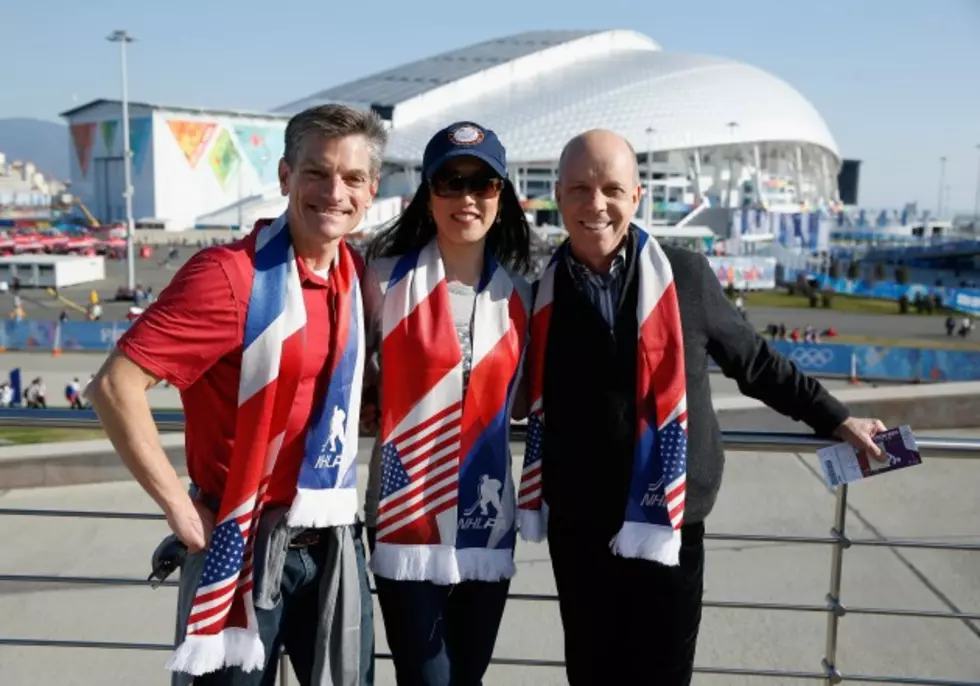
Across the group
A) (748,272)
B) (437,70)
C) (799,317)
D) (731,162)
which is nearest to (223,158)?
(437,70)

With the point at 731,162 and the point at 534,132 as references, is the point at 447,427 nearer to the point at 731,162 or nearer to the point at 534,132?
the point at 534,132

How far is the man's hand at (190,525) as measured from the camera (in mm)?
1523

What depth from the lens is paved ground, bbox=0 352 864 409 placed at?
1180 cm

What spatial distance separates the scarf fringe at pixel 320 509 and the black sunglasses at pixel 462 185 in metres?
0.63

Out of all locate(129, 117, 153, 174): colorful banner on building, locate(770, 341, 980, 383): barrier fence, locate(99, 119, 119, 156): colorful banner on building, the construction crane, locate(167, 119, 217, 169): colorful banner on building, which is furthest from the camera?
locate(99, 119, 119, 156): colorful banner on building

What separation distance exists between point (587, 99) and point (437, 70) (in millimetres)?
14366

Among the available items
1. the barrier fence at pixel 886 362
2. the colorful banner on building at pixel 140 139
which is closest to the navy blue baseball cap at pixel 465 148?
the barrier fence at pixel 886 362

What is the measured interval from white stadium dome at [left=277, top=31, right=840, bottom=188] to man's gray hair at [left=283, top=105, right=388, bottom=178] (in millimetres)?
54768

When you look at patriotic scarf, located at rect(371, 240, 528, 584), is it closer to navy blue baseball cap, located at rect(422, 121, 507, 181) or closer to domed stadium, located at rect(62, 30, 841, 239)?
navy blue baseball cap, located at rect(422, 121, 507, 181)

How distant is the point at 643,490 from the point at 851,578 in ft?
7.07

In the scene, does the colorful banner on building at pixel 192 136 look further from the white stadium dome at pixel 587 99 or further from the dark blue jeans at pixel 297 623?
the dark blue jeans at pixel 297 623

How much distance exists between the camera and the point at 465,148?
5.62 ft

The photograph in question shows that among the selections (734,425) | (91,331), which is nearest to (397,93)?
(91,331)

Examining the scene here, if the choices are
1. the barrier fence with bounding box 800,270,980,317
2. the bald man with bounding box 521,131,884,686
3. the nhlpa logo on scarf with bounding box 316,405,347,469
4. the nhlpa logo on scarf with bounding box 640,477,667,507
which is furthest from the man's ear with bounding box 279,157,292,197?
the barrier fence with bounding box 800,270,980,317
